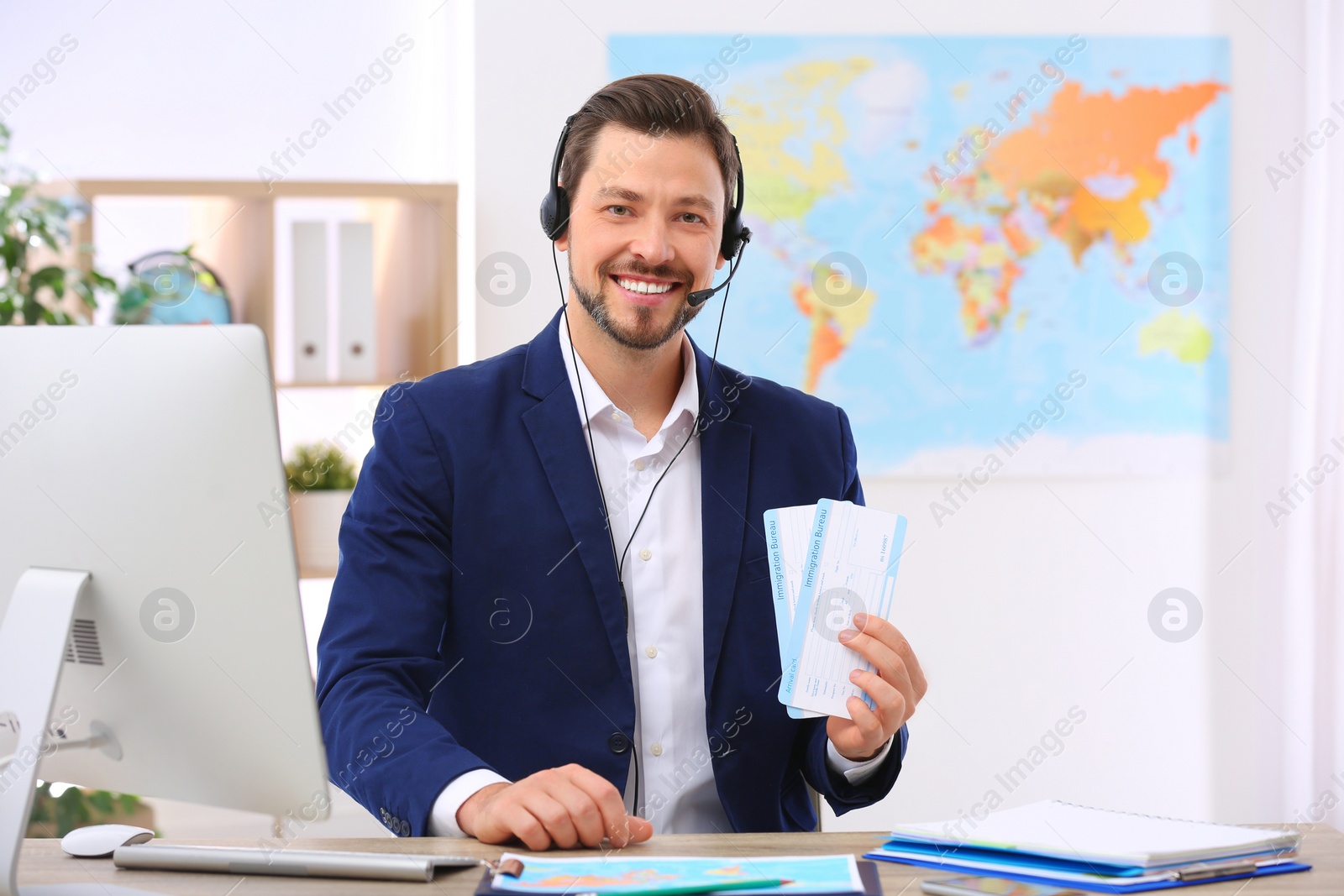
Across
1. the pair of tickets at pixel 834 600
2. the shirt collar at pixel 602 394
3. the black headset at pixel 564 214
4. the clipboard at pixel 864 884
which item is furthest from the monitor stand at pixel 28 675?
the black headset at pixel 564 214

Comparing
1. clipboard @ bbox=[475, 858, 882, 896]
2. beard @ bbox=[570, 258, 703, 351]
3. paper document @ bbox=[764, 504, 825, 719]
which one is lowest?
clipboard @ bbox=[475, 858, 882, 896]

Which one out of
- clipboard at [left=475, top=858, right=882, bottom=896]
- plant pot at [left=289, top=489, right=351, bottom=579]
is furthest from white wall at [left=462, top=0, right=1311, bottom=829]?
clipboard at [left=475, top=858, right=882, bottom=896]

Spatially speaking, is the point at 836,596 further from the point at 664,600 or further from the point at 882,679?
the point at 664,600

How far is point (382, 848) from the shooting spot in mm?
1034

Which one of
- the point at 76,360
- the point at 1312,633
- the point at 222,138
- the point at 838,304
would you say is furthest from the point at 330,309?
the point at 1312,633

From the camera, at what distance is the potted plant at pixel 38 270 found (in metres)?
2.56

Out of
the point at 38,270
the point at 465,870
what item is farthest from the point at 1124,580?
the point at 38,270

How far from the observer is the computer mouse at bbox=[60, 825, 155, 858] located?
1.02 meters

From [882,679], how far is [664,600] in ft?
1.37

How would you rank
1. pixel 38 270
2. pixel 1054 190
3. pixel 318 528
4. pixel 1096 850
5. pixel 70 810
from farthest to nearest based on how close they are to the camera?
1. pixel 1054 190
2. pixel 318 528
3. pixel 38 270
4. pixel 70 810
5. pixel 1096 850

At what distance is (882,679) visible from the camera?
3.86 feet

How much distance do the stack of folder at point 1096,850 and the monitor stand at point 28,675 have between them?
0.72 metres

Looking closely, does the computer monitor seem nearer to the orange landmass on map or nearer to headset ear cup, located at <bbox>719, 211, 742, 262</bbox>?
headset ear cup, located at <bbox>719, 211, 742, 262</bbox>

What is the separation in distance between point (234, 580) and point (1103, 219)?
8.87ft
